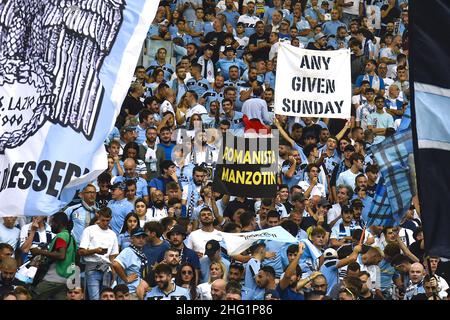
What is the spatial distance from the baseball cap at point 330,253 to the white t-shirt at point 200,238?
1049mm

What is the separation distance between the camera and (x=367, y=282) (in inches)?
466

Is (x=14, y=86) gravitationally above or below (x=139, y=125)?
below

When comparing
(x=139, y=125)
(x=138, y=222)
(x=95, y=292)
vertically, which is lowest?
(x=95, y=292)

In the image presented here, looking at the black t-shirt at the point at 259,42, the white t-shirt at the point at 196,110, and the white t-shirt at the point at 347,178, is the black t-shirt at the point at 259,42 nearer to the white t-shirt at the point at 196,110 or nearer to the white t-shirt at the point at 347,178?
the white t-shirt at the point at 196,110

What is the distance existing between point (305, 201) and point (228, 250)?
200 cm

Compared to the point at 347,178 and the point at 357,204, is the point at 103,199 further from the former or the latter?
the point at 347,178

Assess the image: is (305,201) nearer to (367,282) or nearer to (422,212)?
(367,282)

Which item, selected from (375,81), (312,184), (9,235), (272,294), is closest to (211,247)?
(272,294)

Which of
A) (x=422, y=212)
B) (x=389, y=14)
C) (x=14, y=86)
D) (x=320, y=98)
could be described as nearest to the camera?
(x=422, y=212)

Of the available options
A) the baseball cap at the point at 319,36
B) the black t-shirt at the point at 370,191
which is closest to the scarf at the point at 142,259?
the black t-shirt at the point at 370,191

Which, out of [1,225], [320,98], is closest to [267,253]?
[1,225]

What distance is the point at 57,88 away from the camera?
7715 millimetres

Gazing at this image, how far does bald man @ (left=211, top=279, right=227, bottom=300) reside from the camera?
10.9 metres

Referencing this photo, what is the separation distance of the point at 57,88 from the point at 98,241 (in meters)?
4.20
